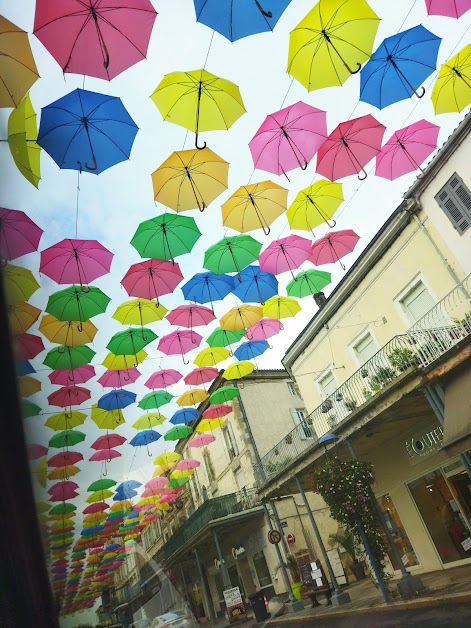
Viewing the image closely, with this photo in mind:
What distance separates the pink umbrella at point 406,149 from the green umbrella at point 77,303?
7.67 meters

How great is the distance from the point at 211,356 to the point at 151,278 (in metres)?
5.24

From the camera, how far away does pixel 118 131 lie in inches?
285

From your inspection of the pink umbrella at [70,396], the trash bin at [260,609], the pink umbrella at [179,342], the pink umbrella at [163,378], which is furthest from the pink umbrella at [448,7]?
the trash bin at [260,609]

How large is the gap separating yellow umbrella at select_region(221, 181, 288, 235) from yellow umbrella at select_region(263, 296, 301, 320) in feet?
13.5

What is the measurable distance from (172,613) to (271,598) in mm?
6231

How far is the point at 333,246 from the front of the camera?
12.1m

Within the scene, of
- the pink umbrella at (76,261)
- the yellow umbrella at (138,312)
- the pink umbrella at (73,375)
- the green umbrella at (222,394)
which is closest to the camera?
the pink umbrella at (76,261)

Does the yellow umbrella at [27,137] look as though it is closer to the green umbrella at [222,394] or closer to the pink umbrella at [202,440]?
the green umbrella at [222,394]

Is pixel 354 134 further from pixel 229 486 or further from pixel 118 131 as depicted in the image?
pixel 229 486

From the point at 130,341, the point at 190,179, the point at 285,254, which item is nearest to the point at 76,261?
the point at 190,179

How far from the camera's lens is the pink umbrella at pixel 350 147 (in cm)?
870

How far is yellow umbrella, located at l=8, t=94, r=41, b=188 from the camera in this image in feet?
18.1

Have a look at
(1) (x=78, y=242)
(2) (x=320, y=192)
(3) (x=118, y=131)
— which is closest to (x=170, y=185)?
(3) (x=118, y=131)

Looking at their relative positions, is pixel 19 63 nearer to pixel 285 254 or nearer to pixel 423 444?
pixel 285 254
